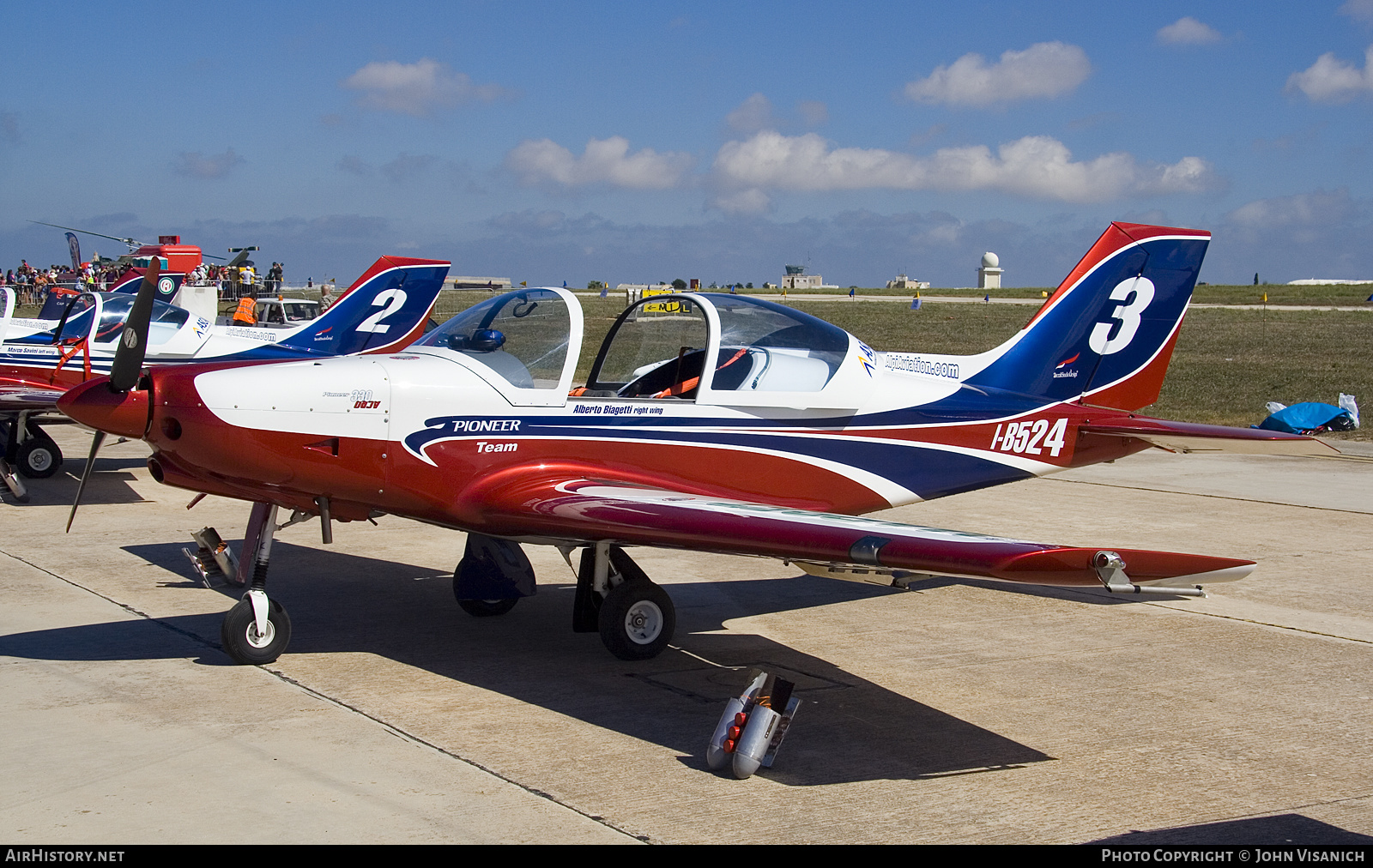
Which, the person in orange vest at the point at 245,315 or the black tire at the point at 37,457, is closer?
the black tire at the point at 37,457

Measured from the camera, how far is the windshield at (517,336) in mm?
6918

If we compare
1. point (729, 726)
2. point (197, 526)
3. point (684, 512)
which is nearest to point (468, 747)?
point (729, 726)

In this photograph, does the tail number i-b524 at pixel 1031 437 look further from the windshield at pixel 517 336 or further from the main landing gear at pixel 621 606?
the windshield at pixel 517 336

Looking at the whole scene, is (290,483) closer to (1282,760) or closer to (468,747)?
(468,747)

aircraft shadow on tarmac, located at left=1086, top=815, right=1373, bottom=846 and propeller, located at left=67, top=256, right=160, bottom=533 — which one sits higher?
propeller, located at left=67, top=256, right=160, bottom=533

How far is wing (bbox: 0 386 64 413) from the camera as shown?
12.9 m

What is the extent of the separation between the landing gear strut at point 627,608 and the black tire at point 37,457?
32.9 feet

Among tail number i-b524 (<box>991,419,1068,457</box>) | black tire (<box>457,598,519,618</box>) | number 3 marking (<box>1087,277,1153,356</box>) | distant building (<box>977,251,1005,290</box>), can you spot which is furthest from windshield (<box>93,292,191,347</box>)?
distant building (<box>977,251,1005,290</box>)

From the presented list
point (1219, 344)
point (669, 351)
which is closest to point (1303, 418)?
point (669, 351)

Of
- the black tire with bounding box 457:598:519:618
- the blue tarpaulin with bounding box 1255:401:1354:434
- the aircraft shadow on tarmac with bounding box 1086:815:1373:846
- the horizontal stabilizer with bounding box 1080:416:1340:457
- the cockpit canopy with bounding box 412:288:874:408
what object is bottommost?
the black tire with bounding box 457:598:519:618

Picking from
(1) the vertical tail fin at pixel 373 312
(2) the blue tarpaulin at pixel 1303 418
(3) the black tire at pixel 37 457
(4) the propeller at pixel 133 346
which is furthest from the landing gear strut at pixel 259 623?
(2) the blue tarpaulin at pixel 1303 418

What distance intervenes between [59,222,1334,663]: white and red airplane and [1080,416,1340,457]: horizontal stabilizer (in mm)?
20

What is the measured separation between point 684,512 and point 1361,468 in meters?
13.4

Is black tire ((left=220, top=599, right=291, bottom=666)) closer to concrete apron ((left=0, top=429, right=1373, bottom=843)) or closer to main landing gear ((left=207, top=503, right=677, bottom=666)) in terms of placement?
main landing gear ((left=207, top=503, right=677, bottom=666))
